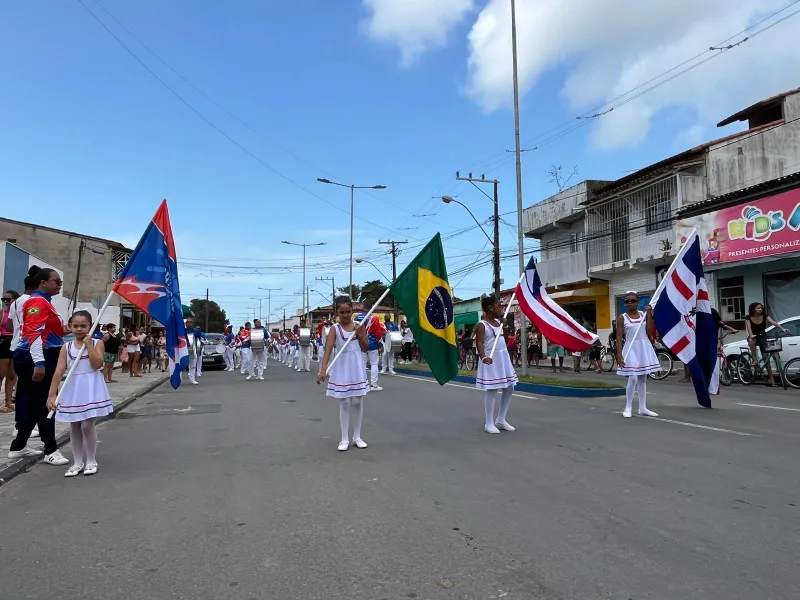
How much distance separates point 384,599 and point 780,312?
68.5ft

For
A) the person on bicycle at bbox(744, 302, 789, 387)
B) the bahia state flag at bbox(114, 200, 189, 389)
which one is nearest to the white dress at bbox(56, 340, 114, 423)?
the bahia state flag at bbox(114, 200, 189, 389)

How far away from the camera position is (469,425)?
29.1ft

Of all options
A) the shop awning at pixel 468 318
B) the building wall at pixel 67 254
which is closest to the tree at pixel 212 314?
the building wall at pixel 67 254

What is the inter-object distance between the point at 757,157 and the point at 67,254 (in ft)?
144

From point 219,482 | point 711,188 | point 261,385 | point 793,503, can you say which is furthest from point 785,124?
point 219,482

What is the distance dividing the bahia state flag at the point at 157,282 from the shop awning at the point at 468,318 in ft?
123

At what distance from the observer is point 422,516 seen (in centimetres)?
455

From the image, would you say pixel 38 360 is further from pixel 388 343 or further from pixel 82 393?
pixel 388 343

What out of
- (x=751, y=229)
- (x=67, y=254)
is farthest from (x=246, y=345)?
(x=67, y=254)

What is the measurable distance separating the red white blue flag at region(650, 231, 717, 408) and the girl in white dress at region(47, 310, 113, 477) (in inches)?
316

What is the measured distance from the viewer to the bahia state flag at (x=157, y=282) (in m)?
7.14

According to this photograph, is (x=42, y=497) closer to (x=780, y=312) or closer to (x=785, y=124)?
(x=780, y=312)

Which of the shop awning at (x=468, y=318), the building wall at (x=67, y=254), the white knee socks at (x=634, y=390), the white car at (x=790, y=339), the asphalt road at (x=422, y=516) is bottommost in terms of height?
the asphalt road at (x=422, y=516)

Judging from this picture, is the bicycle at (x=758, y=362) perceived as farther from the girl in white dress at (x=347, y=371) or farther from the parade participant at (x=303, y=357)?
the parade participant at (x=303, y=357)
